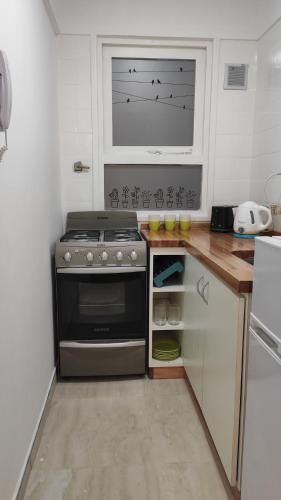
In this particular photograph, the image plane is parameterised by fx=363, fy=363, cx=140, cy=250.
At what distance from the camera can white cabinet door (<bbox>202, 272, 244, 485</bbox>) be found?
1.25m

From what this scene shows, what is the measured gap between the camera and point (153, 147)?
2664mm

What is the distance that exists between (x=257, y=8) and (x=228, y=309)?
2249mm

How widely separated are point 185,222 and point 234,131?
76 cm

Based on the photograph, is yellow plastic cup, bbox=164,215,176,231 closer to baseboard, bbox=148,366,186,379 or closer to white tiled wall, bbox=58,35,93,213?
white tiled wall, bbox=58,35,93,213

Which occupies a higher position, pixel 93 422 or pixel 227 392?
pixel 227 392

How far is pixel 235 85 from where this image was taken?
258 cm

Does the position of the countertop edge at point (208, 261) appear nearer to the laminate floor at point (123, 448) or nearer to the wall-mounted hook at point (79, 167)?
the wall-mounted hook at point (79, 167)

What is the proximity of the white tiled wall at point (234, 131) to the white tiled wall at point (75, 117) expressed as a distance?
933 millimetres

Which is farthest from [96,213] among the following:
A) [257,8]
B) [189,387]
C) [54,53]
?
[257,8]

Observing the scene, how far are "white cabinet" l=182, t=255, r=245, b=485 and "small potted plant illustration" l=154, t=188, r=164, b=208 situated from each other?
847 millimetres

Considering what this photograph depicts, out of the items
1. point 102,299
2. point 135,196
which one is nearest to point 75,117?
point 135,196

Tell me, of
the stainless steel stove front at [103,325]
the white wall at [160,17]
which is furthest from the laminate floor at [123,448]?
the white wall at [160,17]

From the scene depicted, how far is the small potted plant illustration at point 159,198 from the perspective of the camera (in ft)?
9.07

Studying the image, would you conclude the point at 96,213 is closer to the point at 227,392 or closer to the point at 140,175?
the point at 140,175
